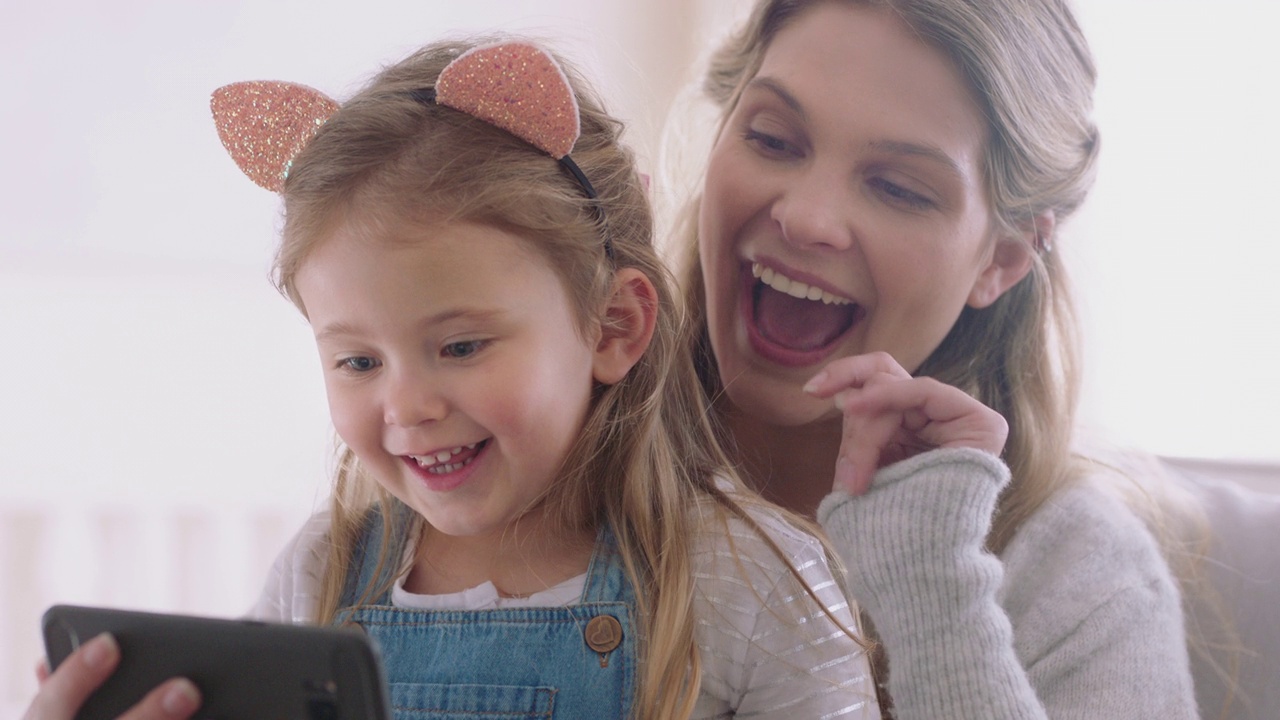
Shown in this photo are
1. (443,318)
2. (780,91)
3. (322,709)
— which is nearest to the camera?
(322,709)

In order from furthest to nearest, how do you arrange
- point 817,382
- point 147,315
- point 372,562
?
point 147,315 → point 372,562 → point 817,382

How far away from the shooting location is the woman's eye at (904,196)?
4.06ft

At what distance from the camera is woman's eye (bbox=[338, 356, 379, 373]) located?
97cm

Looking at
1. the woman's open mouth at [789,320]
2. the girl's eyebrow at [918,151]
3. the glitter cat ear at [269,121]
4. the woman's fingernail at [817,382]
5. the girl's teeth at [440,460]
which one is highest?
the girl's eyebrow at [918,151]

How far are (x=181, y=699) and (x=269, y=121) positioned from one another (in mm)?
565

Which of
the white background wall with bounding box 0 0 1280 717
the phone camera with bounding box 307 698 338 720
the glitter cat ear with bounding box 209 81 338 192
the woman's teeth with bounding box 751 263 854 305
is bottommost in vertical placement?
the white background wall with bounding box 0 0 1280 717

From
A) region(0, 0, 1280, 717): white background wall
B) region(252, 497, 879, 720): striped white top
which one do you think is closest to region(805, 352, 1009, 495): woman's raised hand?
region(252, 497, 879, 720): striped white top

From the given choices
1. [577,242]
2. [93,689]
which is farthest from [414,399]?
[93,689]

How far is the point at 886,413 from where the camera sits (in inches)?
39.9

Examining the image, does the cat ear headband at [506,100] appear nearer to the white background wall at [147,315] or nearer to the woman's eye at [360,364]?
the woman's eye at [360,364]

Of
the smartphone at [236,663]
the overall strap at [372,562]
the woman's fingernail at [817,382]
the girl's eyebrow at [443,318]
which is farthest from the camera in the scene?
the overall strap at [372,562]

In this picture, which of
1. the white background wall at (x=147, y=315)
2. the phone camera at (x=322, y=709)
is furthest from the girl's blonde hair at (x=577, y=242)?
the white background wall at (x=147, y=315)

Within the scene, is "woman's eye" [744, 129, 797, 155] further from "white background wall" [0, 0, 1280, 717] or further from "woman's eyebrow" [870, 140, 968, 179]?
"white background wall" [0, 0, 1280, 717]

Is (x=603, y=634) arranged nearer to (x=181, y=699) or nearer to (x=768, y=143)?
(x=181, y=699)
